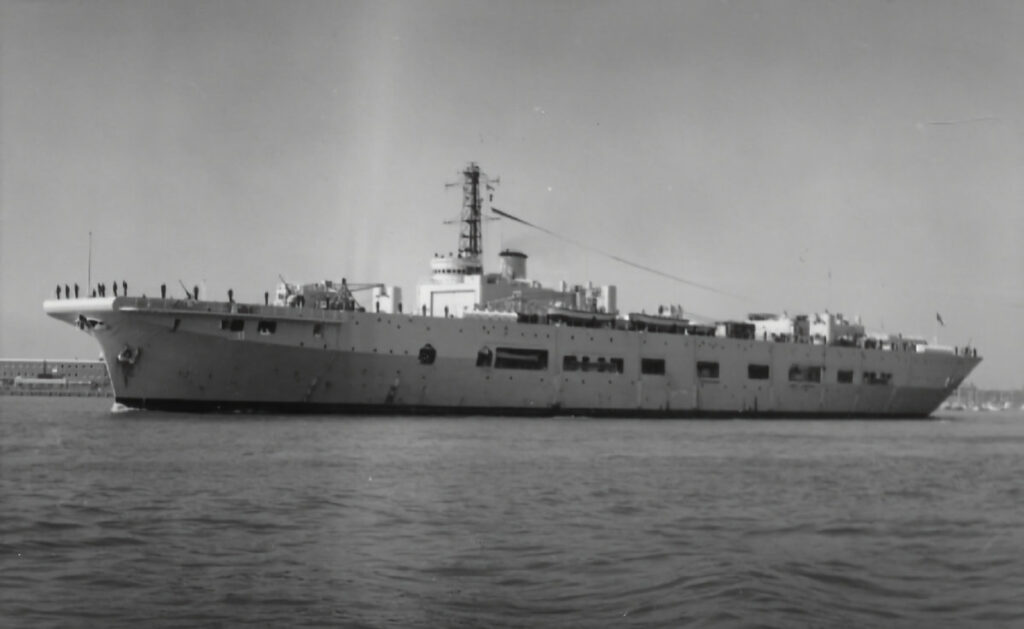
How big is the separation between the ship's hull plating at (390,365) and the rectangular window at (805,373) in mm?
378

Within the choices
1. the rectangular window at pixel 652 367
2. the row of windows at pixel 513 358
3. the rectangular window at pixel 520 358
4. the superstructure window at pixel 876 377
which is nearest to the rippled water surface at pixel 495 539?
the row of windows at pixel 513 358

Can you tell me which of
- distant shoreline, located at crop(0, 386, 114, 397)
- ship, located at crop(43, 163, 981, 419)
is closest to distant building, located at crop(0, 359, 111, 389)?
distant shoreline, located at crop(0, 386, 114, 397)

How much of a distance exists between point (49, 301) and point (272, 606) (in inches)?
1111

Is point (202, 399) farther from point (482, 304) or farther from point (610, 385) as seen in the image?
point (610, 385)

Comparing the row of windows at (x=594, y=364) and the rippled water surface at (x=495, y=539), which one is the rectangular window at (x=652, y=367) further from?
the rippled water surface at (x=495, y=539)

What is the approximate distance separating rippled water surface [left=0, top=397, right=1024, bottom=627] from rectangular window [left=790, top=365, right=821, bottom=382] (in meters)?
23.8

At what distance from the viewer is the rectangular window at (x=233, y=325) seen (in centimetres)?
3120

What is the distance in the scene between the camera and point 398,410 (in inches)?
1348

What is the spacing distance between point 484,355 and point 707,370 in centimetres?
1021

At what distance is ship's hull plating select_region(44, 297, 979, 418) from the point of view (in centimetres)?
3122

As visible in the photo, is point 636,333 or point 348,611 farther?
point 636,333

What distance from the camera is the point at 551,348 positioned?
37188 millimetres

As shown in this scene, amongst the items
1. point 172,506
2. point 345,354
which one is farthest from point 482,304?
point 172,506

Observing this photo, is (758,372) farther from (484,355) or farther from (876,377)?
(484,355)
